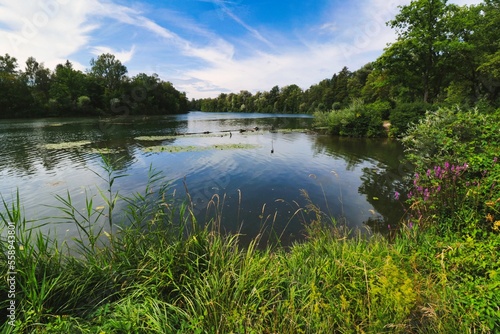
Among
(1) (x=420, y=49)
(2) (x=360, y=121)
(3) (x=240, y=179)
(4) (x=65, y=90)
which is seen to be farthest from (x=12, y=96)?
(1) (x=420, y=49)

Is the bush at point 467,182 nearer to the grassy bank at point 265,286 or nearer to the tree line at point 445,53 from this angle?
the grassy bank at point 265,286

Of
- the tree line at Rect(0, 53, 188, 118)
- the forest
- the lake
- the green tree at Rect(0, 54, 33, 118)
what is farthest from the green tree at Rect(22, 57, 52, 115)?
the forest

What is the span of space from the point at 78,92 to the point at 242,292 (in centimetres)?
8180

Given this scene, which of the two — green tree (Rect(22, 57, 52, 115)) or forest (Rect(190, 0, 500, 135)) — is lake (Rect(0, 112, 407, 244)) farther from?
green tree (Rect(22, 57, 52, 115))

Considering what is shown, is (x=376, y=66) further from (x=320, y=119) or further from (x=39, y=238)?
(x=39, y=238)

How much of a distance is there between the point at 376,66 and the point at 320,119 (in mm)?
9351

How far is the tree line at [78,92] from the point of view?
170 ft

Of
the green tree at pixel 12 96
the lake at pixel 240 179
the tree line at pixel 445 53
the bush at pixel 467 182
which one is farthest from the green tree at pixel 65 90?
the bush at pixel 467 182

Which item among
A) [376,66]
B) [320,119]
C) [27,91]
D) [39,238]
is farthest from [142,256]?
[27,91]

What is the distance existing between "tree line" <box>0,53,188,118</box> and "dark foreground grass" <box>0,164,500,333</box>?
6994 cm

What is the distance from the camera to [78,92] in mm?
64188

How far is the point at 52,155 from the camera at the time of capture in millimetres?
14977

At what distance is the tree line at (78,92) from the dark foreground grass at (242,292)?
229 ft

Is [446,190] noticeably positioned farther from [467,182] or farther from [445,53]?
[445,53]
